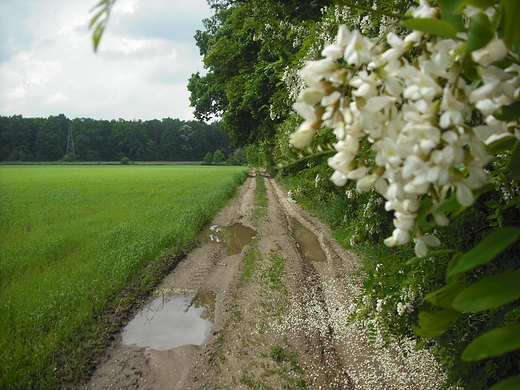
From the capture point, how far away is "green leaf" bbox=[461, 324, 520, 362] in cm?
51

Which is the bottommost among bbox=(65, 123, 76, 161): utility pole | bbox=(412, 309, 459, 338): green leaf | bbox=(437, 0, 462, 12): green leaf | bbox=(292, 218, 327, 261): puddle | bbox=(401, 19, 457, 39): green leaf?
bbox=(292, 218, 327, 261): puddle

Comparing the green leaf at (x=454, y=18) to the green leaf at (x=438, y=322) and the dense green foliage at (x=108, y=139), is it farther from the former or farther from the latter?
the dense green foliage at (x=108, y=139)

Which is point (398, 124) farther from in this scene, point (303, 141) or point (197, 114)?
point (197, 114)

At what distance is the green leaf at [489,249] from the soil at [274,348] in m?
3.36

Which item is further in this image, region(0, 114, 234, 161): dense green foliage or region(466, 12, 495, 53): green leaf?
region(0, 114, 234, 161): dense green foliage

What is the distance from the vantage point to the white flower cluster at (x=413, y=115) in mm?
505

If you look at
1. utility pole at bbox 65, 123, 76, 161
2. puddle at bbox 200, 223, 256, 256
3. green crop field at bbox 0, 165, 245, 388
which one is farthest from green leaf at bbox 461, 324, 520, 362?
utility pole at bbox 65, 123, 76, 161

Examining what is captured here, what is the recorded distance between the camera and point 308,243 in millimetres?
8625

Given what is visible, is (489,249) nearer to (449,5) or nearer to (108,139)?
(449,5)

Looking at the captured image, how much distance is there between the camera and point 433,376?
3.35m

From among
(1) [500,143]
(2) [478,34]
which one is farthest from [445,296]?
(2) [478,34]

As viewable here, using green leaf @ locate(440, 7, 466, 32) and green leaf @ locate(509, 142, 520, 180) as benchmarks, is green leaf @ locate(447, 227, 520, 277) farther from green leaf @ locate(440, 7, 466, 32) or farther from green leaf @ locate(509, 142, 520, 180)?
green leaf @ locate(440, 7, 466, 32)

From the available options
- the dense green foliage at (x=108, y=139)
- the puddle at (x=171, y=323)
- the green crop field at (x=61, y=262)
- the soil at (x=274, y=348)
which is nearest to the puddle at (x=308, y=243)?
the soil at (x=274, y=348)

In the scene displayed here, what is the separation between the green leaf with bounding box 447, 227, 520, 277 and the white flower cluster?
0.25 feet
